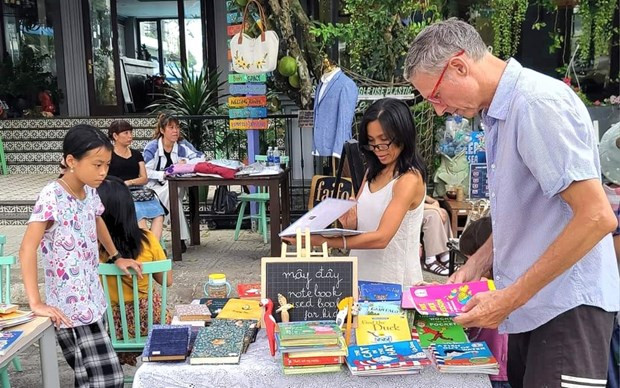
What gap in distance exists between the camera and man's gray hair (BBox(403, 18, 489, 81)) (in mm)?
1514

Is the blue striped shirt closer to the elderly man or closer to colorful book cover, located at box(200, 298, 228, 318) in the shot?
the elderly man

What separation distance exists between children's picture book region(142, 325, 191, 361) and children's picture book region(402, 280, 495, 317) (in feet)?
2.64

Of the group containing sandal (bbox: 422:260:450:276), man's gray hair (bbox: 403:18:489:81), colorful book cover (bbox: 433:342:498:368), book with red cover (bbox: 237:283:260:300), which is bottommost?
sandal (bbox: 422:260:450:276)

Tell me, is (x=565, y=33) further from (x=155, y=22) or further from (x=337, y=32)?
(x=155, y=22)

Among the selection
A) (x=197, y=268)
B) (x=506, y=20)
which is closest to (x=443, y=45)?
(x=197, y=268)

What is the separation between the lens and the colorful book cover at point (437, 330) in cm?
199

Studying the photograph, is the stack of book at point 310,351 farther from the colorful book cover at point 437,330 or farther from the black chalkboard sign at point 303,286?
the colorful book cover at point 437,330

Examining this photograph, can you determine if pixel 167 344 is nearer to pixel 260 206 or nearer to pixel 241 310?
pixel 241 310

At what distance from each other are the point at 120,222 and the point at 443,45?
7.18 ft

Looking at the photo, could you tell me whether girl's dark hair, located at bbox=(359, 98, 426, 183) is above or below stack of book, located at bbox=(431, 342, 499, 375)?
above

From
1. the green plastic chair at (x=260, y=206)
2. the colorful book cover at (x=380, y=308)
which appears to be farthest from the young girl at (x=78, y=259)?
the green plastic chair at (x=260, y=206)

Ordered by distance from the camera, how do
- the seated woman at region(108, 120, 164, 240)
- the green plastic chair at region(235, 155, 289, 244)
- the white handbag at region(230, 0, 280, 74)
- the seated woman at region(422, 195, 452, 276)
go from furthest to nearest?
the green plastic chair at region(235, 155, 289, 244) → the white handbag at region(230, 0, 280, 74) → the seated woman at region(108, 120, 164, 240) → the seated woman at region(422, 195, 452, 276)

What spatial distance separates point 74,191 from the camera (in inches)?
107

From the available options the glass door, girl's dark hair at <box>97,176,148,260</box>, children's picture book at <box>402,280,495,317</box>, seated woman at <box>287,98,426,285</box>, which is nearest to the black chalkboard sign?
children's picture book at <box>402,280,495,317</box>
